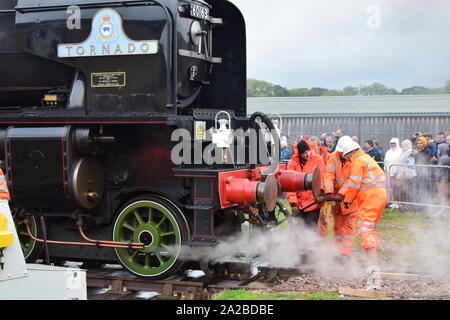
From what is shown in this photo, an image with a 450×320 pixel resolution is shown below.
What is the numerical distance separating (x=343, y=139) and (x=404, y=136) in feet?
36.7

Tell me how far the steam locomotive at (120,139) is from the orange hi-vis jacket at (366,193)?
51cm

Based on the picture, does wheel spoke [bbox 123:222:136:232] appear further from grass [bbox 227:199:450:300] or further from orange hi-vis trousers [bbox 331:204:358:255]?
orange hi-vis trousers [bbox 331:204:358:255]

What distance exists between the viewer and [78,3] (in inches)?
281

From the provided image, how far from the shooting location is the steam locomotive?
22.4 feet

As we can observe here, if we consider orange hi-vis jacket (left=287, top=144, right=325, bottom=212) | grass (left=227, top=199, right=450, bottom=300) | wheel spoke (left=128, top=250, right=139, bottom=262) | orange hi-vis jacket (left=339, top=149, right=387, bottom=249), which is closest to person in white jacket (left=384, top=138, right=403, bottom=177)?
grass (left=227, top=199, right=450, bottom=300)

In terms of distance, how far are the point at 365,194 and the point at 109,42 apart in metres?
3.32

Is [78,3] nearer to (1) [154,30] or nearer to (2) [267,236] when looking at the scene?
(1) [154,30]

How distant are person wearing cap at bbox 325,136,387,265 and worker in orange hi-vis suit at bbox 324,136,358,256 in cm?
11

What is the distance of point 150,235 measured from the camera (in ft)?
23.4

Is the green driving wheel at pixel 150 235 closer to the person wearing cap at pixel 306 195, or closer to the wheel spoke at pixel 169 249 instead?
→ the wheel spoke at pixel 169 249

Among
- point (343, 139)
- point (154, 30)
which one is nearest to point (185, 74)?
point (154, 30)

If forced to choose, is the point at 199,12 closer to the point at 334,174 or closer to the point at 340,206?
the point at 334,174

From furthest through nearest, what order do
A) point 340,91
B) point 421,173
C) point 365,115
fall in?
point 340,91, point 365,115, point 421,173

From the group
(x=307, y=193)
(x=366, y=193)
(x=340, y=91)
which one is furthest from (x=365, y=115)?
(x=340, y=91)
